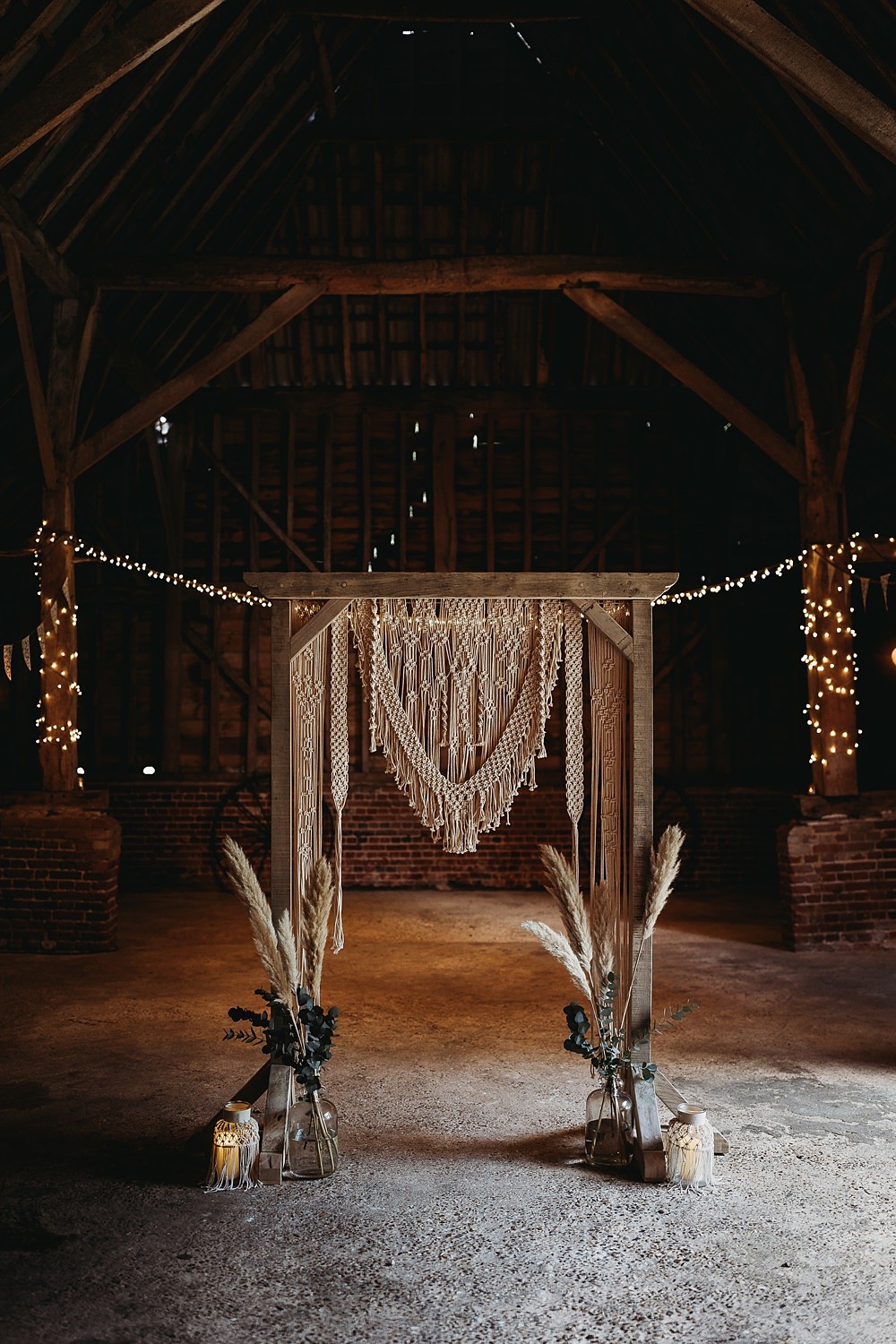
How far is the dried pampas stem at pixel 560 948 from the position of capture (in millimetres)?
3691

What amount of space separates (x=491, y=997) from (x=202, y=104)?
20.0 ft

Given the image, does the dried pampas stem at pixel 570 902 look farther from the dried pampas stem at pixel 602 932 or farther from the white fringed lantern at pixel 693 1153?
the white fringed lantern at pixel 693 1153

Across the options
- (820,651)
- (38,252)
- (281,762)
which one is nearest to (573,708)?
(281,762)

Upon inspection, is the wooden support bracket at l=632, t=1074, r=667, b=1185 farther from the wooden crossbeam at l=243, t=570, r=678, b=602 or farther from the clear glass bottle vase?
the wooden crossbeam at l=243, t=570, r=678, b=602

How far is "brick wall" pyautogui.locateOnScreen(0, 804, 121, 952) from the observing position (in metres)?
6.99

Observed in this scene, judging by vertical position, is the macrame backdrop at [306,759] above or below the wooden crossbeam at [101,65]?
below

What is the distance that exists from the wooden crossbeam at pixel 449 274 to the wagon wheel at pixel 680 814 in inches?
186

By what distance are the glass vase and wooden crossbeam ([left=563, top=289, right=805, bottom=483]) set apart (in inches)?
218

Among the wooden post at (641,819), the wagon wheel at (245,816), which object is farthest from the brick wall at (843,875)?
the wagon wheel at (245,816)

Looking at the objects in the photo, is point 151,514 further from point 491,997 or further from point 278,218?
point 491,997

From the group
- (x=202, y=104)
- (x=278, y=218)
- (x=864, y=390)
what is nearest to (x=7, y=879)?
(x=202, y=104)

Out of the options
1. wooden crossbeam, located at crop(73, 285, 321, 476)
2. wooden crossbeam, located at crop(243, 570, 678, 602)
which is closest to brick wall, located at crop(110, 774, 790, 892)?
wooden crossbeam, located at crop(73, 285, 321, 476)

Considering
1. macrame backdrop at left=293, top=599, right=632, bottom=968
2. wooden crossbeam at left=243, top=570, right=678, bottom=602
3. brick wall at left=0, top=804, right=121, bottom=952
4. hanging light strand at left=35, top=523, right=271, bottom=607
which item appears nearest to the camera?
wooden crossbeam at left=243, top=570, right=678, bottom=602

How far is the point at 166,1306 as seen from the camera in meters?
2.81
